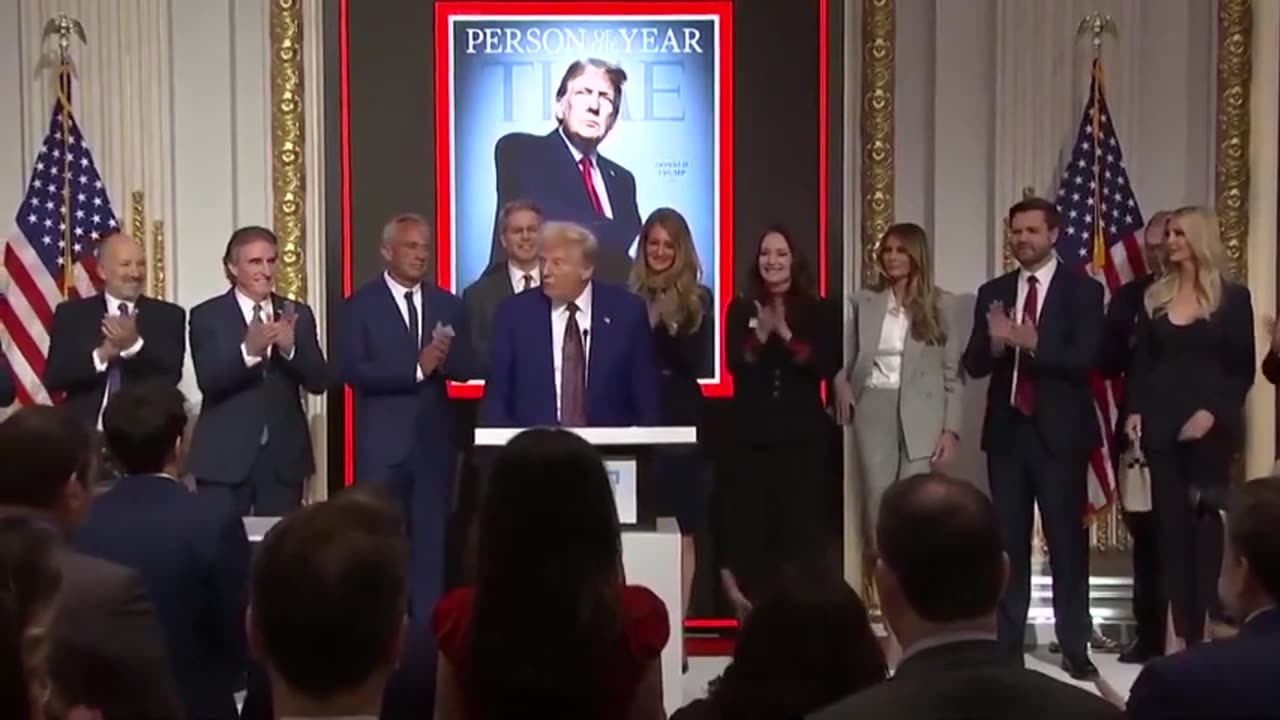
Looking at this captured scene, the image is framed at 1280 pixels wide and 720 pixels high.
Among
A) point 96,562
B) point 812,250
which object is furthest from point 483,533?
point 812,250

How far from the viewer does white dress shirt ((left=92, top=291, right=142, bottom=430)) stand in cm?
591

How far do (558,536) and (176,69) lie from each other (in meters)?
5.36

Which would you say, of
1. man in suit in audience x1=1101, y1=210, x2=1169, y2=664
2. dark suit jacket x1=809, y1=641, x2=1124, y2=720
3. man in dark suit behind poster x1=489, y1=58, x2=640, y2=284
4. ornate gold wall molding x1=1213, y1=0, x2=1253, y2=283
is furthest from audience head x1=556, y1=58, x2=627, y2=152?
dark suit jacket x1=809, y1=641, x2=1124, y2=720

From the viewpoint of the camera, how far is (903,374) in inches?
246

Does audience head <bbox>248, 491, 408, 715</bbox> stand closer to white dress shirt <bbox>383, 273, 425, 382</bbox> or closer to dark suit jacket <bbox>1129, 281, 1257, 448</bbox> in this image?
white dress shirt <bbox>383, 273, 425, 382</bbox>

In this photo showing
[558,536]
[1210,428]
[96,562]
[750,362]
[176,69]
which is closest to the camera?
[558,536]

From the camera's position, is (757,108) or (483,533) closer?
(483,533)

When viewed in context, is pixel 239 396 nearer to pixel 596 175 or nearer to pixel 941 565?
pixel 596 175

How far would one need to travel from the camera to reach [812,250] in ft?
23.4

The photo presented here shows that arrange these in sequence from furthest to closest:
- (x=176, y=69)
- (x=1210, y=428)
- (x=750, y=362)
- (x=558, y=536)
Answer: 1. (x=176, y=69)
2. (x=750, y=362)
3. (x=1210, y=428)
4. (x=558, y=536)

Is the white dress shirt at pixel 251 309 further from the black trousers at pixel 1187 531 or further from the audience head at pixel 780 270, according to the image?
the black trousers at pixel 1187 531

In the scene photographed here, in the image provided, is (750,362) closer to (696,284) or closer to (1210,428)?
(696,284)

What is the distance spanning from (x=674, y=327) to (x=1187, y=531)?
202cm

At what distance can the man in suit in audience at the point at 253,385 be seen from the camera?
5.83m
